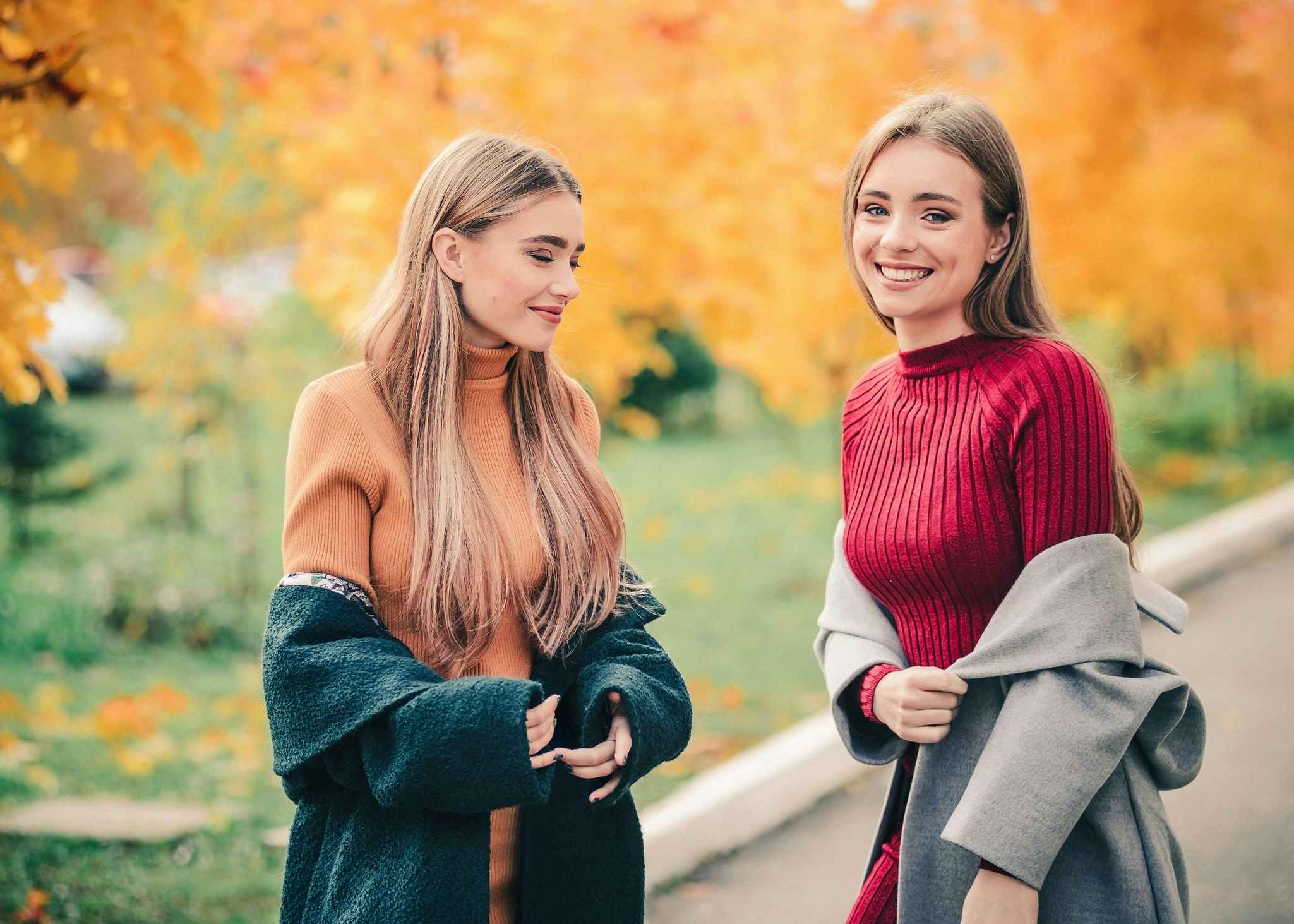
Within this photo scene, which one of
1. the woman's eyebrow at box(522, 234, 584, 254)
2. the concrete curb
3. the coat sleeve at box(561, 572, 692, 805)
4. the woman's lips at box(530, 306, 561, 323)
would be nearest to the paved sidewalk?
the concrete curb

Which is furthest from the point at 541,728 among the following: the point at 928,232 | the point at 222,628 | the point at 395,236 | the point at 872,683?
the point at 222,628

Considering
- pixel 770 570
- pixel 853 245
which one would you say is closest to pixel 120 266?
pixel 770 570

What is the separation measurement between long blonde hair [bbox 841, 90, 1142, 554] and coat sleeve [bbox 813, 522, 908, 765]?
1.45ft

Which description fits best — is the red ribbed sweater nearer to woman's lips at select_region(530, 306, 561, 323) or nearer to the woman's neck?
the woman's neck

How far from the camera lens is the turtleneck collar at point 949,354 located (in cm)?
198

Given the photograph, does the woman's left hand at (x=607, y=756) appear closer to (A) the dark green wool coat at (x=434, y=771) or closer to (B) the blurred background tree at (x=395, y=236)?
(A) the dark green wool coat at (x=434, y=771)

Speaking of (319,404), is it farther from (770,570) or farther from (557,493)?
(770,570)

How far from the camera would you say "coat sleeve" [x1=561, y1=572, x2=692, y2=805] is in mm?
1949

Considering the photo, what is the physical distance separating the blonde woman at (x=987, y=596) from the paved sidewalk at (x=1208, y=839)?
4.95 feet

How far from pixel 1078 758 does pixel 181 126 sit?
97.5 inches

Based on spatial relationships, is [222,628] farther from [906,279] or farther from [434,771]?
[906,279]

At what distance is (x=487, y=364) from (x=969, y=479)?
86 centimetres

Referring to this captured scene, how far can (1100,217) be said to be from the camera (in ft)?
21.9

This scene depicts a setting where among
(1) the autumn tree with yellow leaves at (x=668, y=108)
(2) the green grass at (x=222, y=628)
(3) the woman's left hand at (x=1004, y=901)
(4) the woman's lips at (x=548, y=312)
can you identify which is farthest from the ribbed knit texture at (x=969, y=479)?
(2) the green grass at (x=222, y=628)
